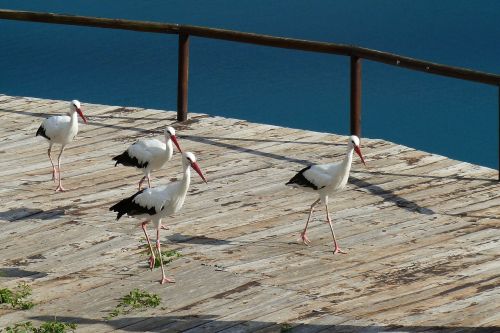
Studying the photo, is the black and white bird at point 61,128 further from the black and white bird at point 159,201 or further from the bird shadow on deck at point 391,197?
the bird shadow on deck at point 391,197

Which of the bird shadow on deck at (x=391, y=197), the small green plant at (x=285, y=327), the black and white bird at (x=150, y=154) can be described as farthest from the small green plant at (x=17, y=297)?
the bird shadow on deck at (x=391, y=197)

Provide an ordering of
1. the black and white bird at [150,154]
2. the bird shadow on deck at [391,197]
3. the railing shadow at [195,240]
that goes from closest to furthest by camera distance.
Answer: the railing shadow at [195,240] < the black and white bird at [150,154] < the bird shadow on deck at [391,197]

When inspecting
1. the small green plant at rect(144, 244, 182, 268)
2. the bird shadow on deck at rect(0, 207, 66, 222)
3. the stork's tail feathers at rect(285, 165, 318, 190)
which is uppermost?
the stork's tail feathers at rect(285, 165, 318, 190)

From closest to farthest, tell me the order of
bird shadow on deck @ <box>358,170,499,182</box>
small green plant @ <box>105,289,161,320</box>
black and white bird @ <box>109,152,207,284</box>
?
small green plant @ <box>105,289,161,320</box> < black and white bird @ <box>109,152,207,284</box> < bird shadow on deck @ <box>358,170,499,182</box>

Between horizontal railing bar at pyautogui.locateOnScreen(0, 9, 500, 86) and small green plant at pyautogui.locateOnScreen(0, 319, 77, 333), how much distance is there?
5599 millimetres

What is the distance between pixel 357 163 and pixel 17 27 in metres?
15.8

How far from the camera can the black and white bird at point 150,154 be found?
12.3m

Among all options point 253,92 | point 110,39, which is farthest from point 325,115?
point 110,39

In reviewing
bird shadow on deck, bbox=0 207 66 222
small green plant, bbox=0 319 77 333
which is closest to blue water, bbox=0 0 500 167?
bird shadow on deck, bbox=0 207 66 222

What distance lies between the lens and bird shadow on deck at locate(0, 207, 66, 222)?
12.3m

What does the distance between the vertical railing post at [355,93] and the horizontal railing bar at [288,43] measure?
105 mm

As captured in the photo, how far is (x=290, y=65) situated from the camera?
26.0 metres

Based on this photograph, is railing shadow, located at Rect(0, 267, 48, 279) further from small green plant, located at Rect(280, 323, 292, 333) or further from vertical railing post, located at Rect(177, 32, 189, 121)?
vertical railing post, located at Rect(177, 32, 189, 121)

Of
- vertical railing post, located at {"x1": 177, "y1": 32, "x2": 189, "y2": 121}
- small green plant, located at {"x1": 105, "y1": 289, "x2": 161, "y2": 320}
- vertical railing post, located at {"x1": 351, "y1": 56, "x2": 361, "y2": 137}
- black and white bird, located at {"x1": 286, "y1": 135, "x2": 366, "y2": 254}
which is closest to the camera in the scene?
small green plant, located at {"x1": 105, "y1": 289, "x2": 161, "y2": 320}
